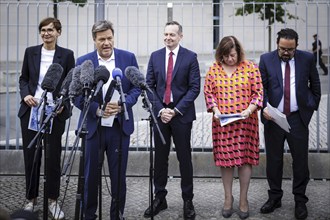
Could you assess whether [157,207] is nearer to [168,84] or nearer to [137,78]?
[168,84]

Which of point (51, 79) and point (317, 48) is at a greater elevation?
point (317, 48)

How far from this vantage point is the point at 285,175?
7.61 metres

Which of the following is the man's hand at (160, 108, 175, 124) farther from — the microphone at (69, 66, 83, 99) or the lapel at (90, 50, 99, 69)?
the microphone at (69, 66, 83, 99)

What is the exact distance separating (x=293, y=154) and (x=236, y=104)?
95cm

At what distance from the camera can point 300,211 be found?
5844 mm

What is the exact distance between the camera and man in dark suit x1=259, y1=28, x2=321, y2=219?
5961 mm

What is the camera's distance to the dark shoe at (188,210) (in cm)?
584

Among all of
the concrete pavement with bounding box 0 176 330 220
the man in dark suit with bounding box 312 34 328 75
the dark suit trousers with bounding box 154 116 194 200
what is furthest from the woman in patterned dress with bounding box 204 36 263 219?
the man in dark suit with bounding box 312 34 328 75

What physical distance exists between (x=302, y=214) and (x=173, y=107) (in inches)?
72.0

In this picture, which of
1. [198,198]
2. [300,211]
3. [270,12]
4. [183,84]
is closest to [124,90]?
[183,84]

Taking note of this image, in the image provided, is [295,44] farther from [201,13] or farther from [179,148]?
[201,13]

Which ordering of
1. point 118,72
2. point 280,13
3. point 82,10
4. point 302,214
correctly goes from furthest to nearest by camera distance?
1. point 82,10
2. point 280,13
3. point 302,214
4. point 118,72

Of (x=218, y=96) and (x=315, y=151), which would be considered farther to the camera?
(x=315, y=151)

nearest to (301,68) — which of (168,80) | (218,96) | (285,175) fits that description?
(218,96)
